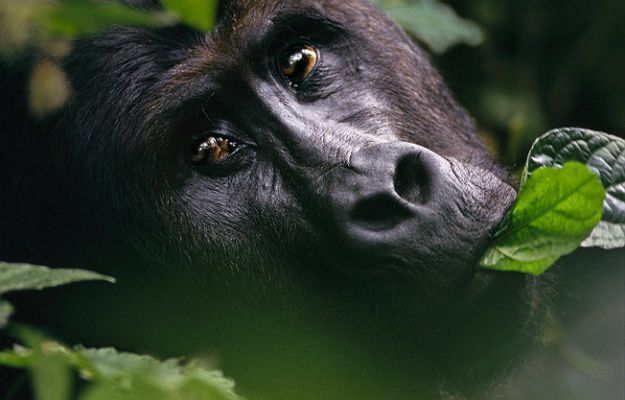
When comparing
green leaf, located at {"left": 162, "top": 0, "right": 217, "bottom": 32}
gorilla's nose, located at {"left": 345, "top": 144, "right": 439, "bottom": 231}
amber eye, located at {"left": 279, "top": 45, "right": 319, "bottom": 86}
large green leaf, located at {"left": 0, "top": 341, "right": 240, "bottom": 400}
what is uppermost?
amber eye, located at {"left": 279, "top": 45, "right": 319, "bottom": 86}

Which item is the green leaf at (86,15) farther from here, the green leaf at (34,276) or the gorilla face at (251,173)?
the gorilla face at (251,173)

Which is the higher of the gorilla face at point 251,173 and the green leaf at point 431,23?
the green leaf at point 431,23

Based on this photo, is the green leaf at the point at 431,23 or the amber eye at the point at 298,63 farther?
the green leaf at the point at 431,23

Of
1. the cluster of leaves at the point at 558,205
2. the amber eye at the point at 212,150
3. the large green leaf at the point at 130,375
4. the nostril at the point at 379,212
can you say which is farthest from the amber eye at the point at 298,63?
the large green leaf at the point at 130,375

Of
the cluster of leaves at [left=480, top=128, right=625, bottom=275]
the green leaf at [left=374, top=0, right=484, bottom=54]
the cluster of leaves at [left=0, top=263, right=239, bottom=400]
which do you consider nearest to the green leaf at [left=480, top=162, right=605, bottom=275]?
the cluster of leaves at [left=480, top=128, right=625, bottom=275]

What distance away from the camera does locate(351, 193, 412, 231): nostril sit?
7.09 ft

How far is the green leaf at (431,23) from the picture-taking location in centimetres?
361

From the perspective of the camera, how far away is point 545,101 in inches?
201

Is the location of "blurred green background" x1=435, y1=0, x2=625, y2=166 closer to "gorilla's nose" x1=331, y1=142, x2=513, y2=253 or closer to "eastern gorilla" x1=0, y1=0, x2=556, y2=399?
"eastern gorilla" x1=0, y1=0, x2=556, y2=399

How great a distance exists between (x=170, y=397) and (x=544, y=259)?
0.93 metres

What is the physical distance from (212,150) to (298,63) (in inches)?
14.4

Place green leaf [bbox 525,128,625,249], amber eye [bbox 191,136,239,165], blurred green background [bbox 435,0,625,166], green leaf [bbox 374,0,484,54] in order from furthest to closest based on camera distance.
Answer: blurred green background [bbox 435,0,625,166]
green leaf [bbox 374,0,484,54]
amber eye [bbox 191,136,239,165]
green leaf [bbox 525,128,625,249]

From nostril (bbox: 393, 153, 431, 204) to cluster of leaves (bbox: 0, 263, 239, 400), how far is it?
29.3 inches

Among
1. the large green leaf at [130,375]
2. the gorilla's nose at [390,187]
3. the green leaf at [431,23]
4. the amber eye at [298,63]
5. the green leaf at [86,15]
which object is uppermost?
the green leaf at [431,23]
